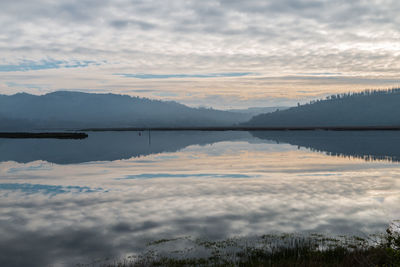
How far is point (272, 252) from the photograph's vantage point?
17.2 meters

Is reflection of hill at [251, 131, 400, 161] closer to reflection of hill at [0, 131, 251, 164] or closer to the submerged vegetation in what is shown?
reflection of hill at [0, 131, 251, 164]

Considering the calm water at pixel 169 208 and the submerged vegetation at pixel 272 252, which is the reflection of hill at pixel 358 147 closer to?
the calm water at pixel 169 208

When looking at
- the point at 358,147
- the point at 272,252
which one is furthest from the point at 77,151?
the point at 272,252

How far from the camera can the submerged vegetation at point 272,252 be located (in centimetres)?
1591

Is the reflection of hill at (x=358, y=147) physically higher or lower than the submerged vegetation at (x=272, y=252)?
higher

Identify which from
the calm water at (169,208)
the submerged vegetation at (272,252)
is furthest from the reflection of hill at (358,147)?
the submerged vegetation at (272,252)

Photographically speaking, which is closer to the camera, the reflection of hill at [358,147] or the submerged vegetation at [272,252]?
the submerged vegetation at [272,252]

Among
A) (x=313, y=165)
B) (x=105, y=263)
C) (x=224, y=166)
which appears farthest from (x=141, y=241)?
(x=313, y=165)

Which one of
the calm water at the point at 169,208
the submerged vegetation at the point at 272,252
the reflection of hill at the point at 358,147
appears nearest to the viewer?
the submerged vegetation at the point at 272,252

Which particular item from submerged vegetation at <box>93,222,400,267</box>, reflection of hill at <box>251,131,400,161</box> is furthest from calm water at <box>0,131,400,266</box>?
reflection of hill at <box>251,131,400,161</box>

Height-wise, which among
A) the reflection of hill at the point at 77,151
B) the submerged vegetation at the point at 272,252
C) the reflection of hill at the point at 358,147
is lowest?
the submerged vegetation at the point at 272,252

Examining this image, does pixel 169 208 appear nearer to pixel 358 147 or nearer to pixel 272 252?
pixel 272 252

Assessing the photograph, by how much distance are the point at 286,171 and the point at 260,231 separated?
2665cm

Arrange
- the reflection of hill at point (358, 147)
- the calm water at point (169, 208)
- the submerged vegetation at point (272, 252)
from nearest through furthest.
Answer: the submerged vegetation at point (272, 252) < the calm water at point (169, 208) < the reflection of hill at point (358, 147)
